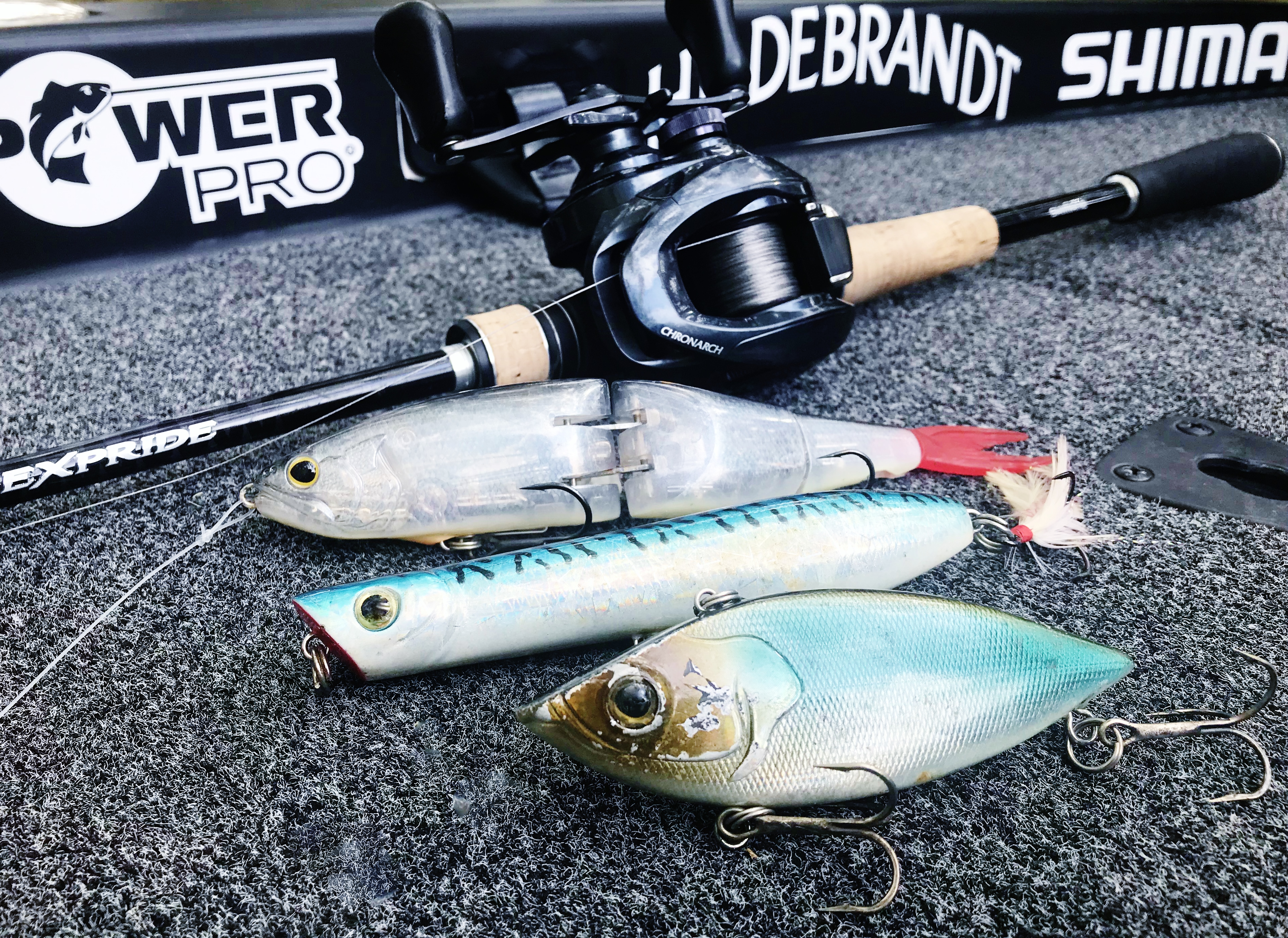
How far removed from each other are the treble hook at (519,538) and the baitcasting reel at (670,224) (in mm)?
161

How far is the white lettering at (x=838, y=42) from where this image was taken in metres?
1.44

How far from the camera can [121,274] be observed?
1.23m

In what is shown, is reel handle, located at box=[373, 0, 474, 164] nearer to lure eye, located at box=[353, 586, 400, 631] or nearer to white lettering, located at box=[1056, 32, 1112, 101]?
lure eye, located at box=[353, 586, 400, 631]

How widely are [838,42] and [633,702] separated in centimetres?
121

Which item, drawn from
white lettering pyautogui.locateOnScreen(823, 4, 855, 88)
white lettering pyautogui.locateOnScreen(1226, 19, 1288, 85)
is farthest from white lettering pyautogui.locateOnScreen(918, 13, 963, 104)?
white lettering pyautogui.locateOnScreen(1226, 19, 1288, 85)

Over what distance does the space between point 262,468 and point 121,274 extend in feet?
1.59

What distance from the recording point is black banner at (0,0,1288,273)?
1130 millimetres

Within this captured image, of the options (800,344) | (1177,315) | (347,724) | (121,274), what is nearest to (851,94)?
(1177,315)

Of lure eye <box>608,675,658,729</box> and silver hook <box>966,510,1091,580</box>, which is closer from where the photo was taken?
lure eye <box>608,675,658,729</box>

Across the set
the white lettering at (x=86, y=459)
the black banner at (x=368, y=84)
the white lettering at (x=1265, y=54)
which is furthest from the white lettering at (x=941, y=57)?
the white lettering at (x=86, y=459)

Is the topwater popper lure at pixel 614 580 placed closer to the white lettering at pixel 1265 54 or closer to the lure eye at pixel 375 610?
the lure eye at pixel 375 610

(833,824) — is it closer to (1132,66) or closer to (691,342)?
(691,342)

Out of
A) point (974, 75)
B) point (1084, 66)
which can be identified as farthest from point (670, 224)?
point (1084, 66)

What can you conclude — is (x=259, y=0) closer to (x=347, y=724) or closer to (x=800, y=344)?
(x=800, y=344)
